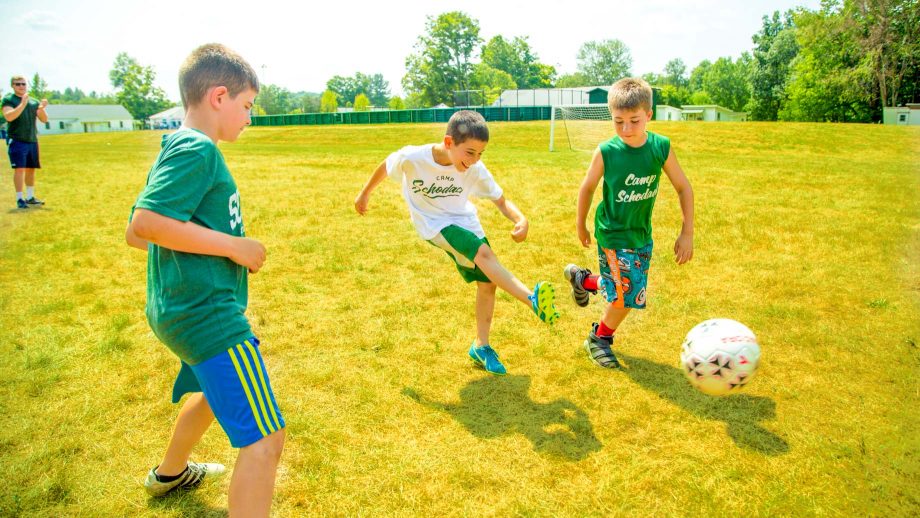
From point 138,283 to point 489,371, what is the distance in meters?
4.42

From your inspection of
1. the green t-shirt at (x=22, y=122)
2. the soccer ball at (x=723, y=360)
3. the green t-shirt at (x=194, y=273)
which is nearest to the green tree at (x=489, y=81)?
the green t-shirt at (x=22, y=122)

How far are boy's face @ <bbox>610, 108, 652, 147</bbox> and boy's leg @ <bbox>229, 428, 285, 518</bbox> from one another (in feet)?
10.1

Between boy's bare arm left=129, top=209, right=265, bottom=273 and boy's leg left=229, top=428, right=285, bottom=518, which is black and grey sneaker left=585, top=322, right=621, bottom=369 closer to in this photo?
boy's leg left=229, top=428, right=285, bottom=518

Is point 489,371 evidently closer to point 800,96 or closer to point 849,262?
point 849,262

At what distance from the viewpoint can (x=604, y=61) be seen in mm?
109312

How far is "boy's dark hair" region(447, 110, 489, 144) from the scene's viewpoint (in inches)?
149

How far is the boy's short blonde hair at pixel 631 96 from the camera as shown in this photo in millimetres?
3857

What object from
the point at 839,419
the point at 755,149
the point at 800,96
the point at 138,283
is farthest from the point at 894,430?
the point at 800,96

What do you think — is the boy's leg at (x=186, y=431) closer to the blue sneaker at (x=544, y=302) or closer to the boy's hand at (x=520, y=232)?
the blue sneaker at (x=544, y=302)

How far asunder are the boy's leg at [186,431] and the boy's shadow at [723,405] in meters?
2.81

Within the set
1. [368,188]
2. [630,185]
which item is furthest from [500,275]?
[368,188]

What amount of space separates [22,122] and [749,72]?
77.0 metres

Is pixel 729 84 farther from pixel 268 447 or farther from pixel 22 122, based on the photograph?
pixel 268 447

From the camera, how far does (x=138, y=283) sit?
6.27 meters
